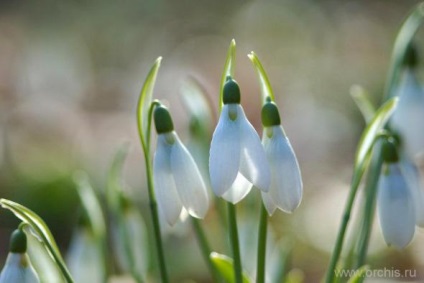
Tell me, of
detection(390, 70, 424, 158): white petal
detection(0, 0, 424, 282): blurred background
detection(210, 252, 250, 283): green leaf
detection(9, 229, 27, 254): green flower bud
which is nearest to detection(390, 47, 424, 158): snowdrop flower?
detection(390, 70, 424, 158): white petal

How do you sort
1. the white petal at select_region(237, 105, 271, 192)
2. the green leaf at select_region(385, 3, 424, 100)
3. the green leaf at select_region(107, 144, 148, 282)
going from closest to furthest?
the white petal at select_region(237, 105, 271, 192)
the green leaf at select_region(385, 3, 424, 100)
the green leaf at select_region(107, 144, 148, 282)

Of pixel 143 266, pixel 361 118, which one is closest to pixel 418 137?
pixel 143 266

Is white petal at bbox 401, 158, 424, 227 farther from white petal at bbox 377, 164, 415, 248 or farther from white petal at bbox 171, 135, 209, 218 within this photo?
white petal at bbox 171, 135, 209, 218

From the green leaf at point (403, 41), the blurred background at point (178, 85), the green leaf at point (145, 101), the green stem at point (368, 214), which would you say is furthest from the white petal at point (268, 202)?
the blurred background at point (178, 85)

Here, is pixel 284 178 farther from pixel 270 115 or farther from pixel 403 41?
pixel 403 41

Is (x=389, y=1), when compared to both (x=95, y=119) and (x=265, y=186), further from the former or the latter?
(x=265, y=186)

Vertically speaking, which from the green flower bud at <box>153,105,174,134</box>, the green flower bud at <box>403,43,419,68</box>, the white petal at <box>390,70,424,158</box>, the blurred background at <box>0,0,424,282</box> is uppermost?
the green flower bud at <box>403,43,419,68</box>

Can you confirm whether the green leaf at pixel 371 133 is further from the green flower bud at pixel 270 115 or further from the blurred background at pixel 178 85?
the blurred background at pixel 178 85
